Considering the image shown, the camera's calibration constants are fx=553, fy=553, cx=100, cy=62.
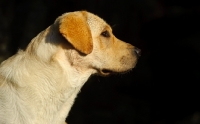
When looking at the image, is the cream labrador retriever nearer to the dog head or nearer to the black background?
the dog head

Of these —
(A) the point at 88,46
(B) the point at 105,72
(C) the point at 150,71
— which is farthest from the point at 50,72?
(C) the point at 150,71

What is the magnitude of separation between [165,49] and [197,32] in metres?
0.48

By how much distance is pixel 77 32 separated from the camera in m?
4.32

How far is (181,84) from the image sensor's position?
281 inches

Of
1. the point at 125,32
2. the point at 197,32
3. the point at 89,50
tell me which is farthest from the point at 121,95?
the point at 89,50

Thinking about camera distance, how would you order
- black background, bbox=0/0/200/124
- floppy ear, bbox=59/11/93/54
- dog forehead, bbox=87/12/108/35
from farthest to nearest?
black background, bbox=0/0/200/124
dog forehead, bbox=87/12/108/35
floppy ear, bbox=59/11/93/54

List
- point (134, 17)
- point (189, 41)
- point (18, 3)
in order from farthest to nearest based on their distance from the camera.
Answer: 1. point (18, 3)
2. point (134, 17)
3. point (189, 41)

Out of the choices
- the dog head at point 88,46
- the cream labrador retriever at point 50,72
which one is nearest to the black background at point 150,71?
the dog head at point 88,46

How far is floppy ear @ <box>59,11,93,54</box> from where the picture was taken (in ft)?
14.1

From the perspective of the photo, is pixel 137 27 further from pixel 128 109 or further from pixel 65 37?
pixel 65 37

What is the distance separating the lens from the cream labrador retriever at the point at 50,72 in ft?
14.4

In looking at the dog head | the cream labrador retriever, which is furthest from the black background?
the cream labrador retriever

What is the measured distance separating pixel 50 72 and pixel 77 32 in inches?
15.9

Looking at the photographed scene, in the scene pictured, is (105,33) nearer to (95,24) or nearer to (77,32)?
(95,24)
